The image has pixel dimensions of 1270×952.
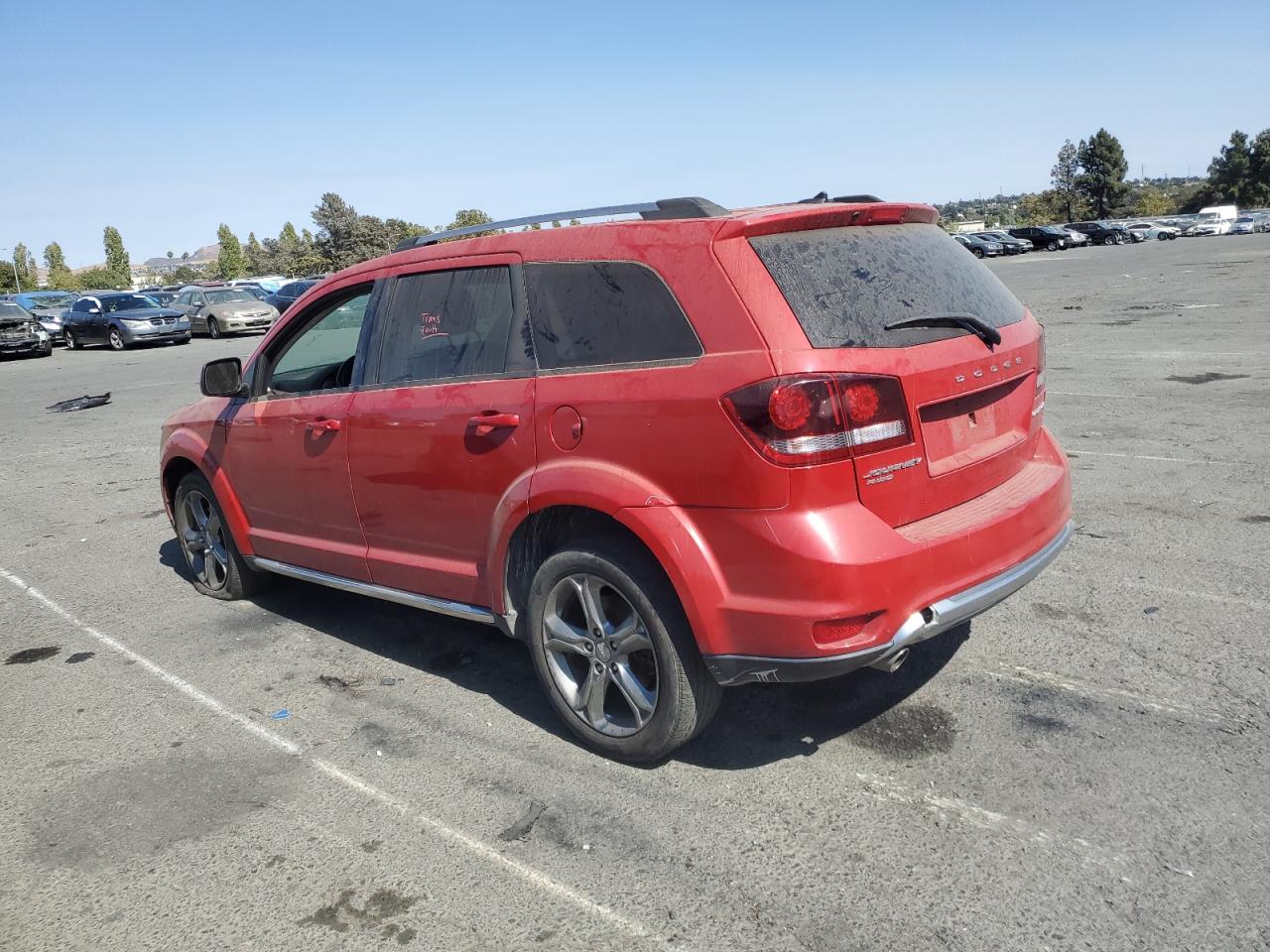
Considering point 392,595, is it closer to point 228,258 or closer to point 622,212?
point 622,212

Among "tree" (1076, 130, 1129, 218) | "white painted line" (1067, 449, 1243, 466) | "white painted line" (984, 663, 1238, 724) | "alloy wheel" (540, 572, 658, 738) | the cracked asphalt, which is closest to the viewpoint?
the cracked asphalt

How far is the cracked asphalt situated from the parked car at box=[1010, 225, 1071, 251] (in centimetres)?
6566

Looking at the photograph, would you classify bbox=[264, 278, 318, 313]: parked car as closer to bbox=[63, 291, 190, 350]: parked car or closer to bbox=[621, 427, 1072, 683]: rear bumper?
bbox=[63, 291, 190, 350]: parked car

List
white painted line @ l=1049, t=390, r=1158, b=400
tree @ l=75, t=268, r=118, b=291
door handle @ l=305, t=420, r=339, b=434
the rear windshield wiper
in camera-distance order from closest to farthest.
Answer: the rear windshield wiper → door handle @ l=305, t=420, r=339, b=434 → white painted line @ l=1049, t=390, r=1158, b=400 → tree @ l=75, t=268, r=118, b=291

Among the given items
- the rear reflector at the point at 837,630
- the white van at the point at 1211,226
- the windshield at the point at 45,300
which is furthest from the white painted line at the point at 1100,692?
the white van at the point at 1211,226

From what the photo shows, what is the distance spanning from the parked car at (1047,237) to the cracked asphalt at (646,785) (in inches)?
2585

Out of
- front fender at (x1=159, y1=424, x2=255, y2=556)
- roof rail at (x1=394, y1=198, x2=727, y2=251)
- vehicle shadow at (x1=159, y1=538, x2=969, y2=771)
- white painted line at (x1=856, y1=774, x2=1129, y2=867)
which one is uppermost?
roof rail at (x1=394, y1=198, x2=727, y2=251)

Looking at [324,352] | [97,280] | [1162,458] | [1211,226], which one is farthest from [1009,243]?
[97,280]

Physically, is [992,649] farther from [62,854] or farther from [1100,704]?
[62,854]

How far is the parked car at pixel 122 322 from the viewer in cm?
2917

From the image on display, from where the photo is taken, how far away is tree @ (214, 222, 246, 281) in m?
124

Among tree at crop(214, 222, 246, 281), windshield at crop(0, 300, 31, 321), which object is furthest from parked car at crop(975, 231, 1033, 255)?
tree at crop(214, 222, 246, 281)

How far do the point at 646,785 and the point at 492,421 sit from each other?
1438mm

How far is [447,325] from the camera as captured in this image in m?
4.23
